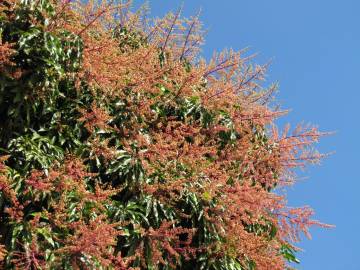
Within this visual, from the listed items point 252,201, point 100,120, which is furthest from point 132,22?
point 252,201

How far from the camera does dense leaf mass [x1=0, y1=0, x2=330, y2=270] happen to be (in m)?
4.12

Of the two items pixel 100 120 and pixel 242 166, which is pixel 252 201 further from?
pixel 100 120

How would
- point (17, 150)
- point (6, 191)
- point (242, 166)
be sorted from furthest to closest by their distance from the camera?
1. point (242, 166)
2. point (17, 150)
3. point (6, 191)

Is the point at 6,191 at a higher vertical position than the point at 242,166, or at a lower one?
lower

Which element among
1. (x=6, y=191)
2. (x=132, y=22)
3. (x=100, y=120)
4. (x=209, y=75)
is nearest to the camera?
(x=6, y=191)

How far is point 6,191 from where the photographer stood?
4039 mm

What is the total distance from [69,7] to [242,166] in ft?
7.29

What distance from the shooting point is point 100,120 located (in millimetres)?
4727

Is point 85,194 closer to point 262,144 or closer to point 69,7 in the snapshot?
point 69,7

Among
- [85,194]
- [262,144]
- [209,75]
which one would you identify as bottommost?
[85,194]

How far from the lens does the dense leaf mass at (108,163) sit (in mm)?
4121

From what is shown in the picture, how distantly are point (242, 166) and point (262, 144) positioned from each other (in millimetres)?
669

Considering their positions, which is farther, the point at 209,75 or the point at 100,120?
the point at 209,75

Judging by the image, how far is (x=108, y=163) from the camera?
15.8 ft
